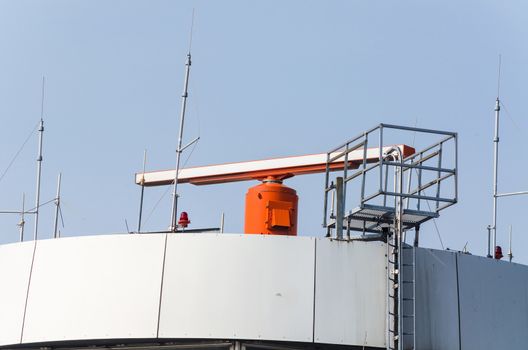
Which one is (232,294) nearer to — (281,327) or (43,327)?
(281,327)

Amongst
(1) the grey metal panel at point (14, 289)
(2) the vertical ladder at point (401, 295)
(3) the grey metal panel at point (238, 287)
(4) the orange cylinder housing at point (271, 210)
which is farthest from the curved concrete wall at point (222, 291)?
(4) the orange cylinder housing at point (271, 210)

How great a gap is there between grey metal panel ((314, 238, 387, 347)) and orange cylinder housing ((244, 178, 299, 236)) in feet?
7.05

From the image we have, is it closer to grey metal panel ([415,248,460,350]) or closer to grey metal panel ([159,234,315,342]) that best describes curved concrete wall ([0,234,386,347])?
grey metal panel ([159,234,315,342])

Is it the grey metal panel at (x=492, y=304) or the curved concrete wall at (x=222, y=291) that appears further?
the grey metal panel at (x=492, y=304)

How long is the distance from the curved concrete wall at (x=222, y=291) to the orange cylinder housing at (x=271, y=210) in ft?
6.55

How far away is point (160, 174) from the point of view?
28.2m

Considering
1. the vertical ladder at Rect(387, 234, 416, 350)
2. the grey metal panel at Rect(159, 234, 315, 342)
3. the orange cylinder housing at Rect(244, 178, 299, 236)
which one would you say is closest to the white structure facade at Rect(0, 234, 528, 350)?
the grey metal panel at Rect(159, 234, 315, 342)

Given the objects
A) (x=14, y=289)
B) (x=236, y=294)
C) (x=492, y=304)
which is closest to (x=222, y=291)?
(x=236, y=294)

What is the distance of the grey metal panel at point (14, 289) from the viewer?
23125mm

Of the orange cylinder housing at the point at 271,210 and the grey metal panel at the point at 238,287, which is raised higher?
the orange cylinder housing at the point at 271,210

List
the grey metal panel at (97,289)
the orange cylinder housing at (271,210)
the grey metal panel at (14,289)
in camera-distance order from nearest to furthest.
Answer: the grey metal panel at (97,289)
the grey metal panel at (14,289)
the orange cylinder housing at (271,210)

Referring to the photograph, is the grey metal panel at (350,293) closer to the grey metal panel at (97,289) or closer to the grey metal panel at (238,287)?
the grey metal panel at (238,287)

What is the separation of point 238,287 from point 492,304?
16.7 ft

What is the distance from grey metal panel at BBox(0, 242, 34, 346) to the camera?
23.1 meters
